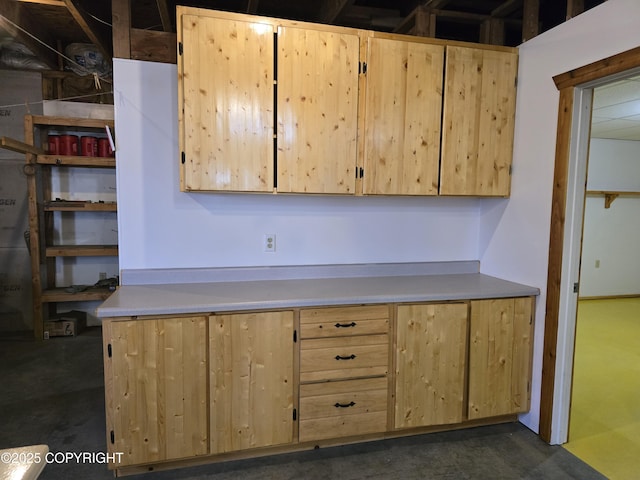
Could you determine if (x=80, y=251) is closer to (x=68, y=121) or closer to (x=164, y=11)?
(x=68, y=121)

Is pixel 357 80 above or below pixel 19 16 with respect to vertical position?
below

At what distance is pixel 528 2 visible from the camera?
2.44 m

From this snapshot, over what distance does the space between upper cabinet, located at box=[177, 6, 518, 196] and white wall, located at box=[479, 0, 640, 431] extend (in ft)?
0.35

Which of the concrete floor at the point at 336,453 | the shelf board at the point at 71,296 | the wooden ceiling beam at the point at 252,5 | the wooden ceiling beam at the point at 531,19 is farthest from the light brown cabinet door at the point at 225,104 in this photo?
the shelf board at the point at 71,296

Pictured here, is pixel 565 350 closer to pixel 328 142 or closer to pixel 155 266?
pixel 328 142

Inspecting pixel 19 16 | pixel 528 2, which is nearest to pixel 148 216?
pixel 19 16

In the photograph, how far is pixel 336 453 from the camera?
7.17ft

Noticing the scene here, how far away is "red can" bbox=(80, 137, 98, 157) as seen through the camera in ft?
13.0

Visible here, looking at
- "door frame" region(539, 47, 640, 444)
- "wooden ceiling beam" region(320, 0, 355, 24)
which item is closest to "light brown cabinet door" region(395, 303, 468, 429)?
"door frame" region(539, 47, 640, 444)

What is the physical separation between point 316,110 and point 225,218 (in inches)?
35.1

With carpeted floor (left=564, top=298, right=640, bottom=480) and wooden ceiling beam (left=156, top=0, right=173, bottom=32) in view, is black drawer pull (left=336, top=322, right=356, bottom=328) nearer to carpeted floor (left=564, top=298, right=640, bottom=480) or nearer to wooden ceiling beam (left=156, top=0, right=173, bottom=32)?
carpeted floor (left=564, top=298, right=640, bottom=480)

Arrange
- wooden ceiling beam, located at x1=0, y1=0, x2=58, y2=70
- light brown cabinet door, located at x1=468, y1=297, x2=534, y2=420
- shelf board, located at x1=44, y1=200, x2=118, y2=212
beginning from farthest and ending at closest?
shelf board, located at x1=44, y1=200, x2=118, y2=212 → wooden ceiling beam, located at x1=0, y1=0, x2=58, y2=70 → light brown cabinet door, located at x1=468, y1=297, x2=534, y2=420

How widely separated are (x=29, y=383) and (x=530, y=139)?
4030 millimetres

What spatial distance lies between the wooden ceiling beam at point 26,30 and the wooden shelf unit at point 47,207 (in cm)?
63
